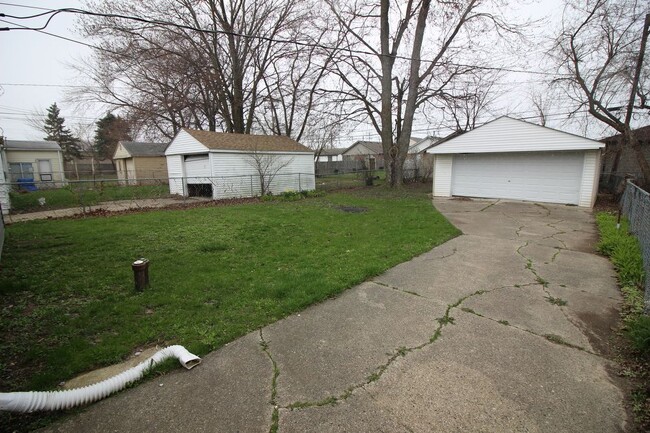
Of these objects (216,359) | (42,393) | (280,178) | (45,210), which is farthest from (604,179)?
(45,210)

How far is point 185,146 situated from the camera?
14.8 metres

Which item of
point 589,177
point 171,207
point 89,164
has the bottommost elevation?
point 171,207

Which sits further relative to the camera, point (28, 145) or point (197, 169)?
point (28, 145)

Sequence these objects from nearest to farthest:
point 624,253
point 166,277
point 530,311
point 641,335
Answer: point 641,335, point 530,311, point 166,277, point 624,253

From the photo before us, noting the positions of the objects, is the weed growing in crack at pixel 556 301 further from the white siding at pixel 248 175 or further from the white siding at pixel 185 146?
the white siding at pixel 185 146

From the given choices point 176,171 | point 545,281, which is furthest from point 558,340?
point 176,171

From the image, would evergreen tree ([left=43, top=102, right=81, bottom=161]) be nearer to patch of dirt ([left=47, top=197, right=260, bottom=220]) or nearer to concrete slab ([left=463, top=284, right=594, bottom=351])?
patch of dirt ([left=47, top=197, right=260, bottom=220])

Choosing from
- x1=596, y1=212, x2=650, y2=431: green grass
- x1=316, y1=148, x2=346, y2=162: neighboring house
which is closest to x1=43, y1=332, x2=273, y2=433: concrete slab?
x1=596, y1=212, x2=650, y2=431: green grass

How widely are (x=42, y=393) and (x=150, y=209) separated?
1086cm

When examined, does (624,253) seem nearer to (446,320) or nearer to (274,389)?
(446,320)

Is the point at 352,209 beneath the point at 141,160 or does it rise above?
beneath

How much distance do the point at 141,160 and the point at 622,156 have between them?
36409 millimetres

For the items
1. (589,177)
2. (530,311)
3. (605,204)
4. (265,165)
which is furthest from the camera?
(265,165)

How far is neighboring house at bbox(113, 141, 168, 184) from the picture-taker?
29516 millimetres
